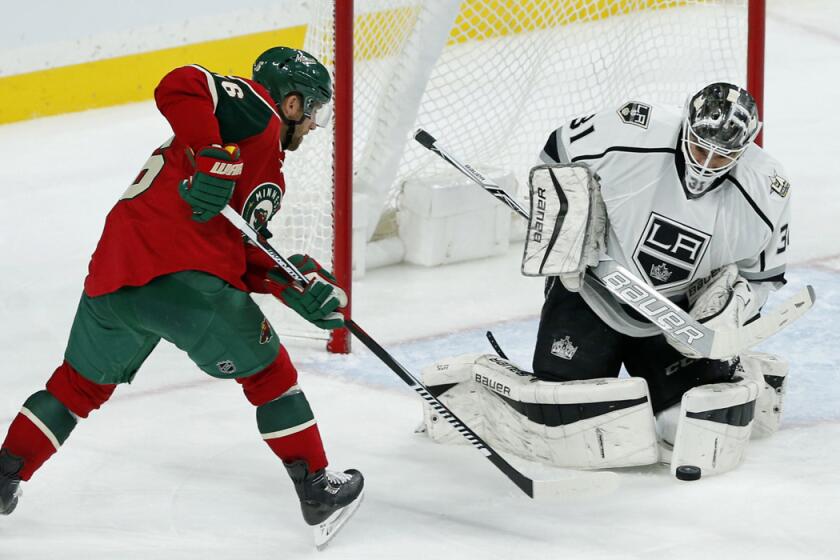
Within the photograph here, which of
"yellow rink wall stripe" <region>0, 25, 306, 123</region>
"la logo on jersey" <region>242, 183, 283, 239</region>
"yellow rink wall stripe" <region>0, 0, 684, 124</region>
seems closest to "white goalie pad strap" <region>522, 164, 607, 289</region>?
"la logo on jersey" <region>242, 183, 283, 239</region>

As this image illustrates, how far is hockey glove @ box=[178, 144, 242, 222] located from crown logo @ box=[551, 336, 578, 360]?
2.92ft

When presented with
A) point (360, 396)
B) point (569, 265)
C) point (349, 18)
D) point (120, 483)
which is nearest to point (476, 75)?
point (349, 18)

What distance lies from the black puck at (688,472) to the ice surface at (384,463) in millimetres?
21

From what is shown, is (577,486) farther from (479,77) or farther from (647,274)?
(479,77)

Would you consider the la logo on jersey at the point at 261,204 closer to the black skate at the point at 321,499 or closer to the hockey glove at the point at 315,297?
the hockey glove at the point at 315,297

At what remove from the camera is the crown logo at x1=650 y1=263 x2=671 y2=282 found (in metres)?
3.24

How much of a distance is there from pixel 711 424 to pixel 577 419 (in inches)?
10.6

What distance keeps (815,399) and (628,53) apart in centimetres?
146

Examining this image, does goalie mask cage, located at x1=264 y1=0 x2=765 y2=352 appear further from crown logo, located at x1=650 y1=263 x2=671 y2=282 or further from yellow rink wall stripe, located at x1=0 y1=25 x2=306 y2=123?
yellow rink wall stripe, located at x1=0 y1=25 x2=306 y2=123

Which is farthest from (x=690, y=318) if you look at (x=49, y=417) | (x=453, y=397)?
(x=49, y=417)

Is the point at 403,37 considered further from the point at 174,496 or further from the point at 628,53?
the point at 174,496

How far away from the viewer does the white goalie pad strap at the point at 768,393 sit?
11.2 ft

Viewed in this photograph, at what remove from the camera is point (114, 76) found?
6.21 m

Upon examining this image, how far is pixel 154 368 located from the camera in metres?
3.96
